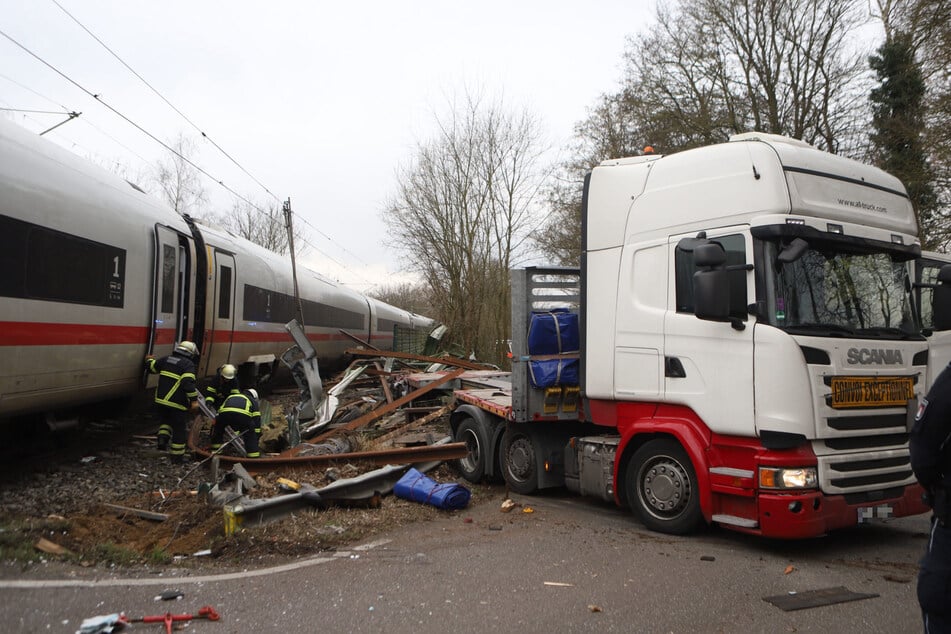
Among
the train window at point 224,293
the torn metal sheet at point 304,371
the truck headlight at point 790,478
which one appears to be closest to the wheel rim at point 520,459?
the truck headlight at point 790,478

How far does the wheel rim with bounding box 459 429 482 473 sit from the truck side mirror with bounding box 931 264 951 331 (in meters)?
4.62

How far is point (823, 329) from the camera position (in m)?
4.86

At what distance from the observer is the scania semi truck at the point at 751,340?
475 centimetres

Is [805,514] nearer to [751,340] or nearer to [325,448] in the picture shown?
[751,340]

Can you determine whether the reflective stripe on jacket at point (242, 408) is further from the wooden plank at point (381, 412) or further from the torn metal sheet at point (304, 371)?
the torn metal sheet at point (304, 371)

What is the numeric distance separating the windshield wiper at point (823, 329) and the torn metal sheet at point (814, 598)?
5.67ft

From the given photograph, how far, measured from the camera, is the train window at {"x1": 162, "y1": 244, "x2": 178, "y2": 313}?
9523 millimetres

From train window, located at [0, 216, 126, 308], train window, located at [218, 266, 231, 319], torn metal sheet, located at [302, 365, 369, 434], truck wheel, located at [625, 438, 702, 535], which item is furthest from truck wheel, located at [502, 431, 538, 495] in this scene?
train window, located at [218, 266, 231, 319]

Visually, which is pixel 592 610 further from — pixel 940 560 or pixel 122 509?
pixel 122 509

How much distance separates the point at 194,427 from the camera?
399 inches

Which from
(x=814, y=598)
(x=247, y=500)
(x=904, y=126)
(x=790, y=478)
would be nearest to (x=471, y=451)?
(x=247, y=500)

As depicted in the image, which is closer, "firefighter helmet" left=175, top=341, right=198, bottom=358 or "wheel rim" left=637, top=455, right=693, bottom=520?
"wheel rim" left=637, top=455, right=693, bottom=520

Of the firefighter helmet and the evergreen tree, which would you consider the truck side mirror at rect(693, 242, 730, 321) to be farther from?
the evergreen tree

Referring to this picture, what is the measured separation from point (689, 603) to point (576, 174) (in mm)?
21353
